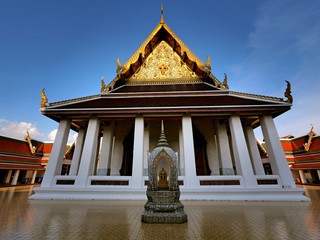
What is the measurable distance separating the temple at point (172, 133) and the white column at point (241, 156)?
35 millimetres

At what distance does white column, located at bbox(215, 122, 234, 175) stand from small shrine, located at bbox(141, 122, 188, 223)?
4671 millimetres

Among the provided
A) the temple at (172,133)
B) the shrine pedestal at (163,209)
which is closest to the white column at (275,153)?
the temple at (172,133)

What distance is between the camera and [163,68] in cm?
1002

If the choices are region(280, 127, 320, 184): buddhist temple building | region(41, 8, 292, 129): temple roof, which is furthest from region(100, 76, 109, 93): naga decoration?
region(280, 127, 320, 184): buddhist temple building

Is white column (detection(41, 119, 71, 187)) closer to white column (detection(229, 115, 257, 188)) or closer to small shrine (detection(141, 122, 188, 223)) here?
small shrine (detection(141, 122, 188, 223))

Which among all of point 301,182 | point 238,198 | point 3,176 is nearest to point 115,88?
point 238,198

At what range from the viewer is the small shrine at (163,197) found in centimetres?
327

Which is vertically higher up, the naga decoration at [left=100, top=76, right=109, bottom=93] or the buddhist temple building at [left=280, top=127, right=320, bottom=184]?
the naga decoration at [left=100, top=76, right=109, bottom=93]

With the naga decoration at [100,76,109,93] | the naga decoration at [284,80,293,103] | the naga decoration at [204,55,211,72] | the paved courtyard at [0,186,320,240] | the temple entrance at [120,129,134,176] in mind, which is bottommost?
the paved courtyard at [0,186,320,240]

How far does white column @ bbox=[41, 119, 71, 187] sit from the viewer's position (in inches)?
248

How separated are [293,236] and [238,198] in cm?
359

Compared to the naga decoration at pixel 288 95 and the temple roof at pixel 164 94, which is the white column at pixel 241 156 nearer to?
the temple roof at pixel 164 94

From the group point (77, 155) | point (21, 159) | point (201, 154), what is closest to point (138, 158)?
point (201, 154)

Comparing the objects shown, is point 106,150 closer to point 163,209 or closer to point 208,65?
point 163,209
